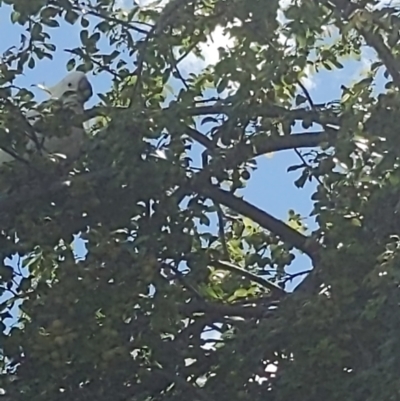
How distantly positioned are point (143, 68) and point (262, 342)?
4.62 feet

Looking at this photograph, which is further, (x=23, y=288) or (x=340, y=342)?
(x=23, y=288)

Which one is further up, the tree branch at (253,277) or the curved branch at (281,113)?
the curved branch at (281,113)


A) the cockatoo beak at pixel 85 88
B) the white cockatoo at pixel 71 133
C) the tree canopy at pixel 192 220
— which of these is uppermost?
the cockatoo beak at pixel 85 88

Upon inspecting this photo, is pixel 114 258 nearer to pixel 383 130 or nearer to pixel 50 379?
pixel 50 379

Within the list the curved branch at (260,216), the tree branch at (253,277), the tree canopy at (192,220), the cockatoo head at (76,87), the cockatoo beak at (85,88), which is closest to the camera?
the tree canopy at (192,220)

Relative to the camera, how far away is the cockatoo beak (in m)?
6.60

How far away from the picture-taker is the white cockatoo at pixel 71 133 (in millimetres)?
5172

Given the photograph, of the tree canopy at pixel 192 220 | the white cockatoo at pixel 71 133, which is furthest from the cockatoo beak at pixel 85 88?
the tree canopy at pixel 192 220

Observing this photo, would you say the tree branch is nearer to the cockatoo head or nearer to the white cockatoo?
the white cockatoo

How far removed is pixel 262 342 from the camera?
459 centimetres

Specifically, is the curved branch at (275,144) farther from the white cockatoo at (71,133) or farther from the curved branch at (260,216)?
the white cockatoo at (71,133)

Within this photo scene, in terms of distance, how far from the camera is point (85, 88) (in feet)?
22.5

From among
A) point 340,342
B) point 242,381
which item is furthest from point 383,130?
point 242,381

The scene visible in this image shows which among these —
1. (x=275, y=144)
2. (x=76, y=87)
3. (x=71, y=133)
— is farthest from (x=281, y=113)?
(x=76, y=87)
